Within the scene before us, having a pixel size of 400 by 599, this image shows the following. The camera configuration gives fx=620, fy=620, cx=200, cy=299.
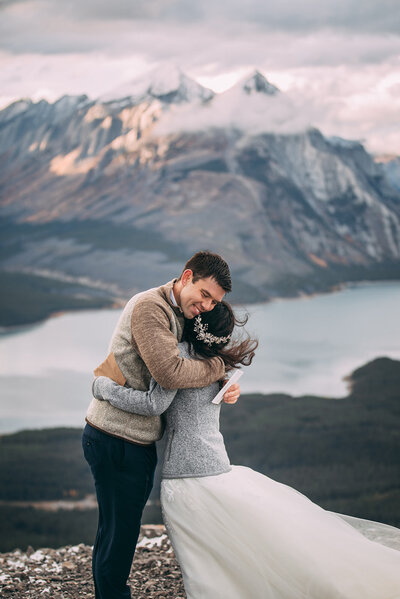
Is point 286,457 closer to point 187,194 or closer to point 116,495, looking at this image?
point 187,194

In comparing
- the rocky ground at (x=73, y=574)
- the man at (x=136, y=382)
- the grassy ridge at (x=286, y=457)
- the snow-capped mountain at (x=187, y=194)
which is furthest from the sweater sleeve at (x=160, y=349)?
the snow-capped mountain at (x=187, y=194)

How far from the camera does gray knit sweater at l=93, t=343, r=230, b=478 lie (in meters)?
2.02

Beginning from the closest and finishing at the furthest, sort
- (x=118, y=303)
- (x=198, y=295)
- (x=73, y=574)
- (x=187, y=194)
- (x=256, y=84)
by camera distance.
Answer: (x=198, y=295) < (x=73, y=574) < (x=118, y=303) < (x=256, y=84) < (x=187, y=194)

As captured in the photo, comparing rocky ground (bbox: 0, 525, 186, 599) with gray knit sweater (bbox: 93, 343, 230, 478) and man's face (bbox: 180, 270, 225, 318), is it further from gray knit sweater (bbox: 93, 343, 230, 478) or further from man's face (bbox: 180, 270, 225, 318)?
man's face (bbox: 180, 270, 225, 318)

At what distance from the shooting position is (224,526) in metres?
2.07

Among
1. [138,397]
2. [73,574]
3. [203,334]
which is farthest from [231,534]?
[73,574]

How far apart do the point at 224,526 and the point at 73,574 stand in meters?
1.67

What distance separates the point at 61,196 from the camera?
17266 millimetres

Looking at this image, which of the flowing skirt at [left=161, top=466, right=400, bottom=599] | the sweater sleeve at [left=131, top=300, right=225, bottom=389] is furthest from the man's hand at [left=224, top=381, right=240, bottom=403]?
the flowing skirt at [left=161, top=466, right=400, bottom=599]

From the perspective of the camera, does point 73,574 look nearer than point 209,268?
No

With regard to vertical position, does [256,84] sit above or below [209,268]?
above

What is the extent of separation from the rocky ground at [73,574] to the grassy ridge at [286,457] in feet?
18.5

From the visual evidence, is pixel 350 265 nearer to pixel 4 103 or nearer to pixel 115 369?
pixel 4 103

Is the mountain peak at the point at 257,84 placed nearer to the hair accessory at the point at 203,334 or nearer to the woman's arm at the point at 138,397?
the hair accessory at the point at 203,334
